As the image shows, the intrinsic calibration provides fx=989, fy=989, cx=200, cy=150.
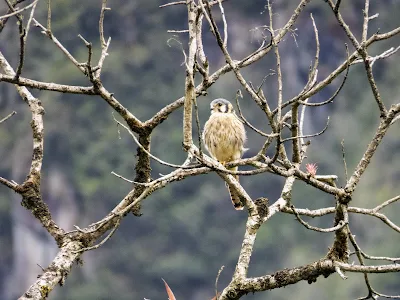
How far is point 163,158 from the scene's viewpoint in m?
25.3

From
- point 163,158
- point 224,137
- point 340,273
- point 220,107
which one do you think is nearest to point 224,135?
point 224,137

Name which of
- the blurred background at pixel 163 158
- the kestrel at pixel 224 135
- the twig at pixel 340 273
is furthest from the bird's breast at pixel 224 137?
the blurred background at pixel 163 158

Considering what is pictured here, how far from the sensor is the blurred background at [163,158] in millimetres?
25984

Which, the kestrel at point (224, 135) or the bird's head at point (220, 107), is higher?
the bird's head at point (220, 107)

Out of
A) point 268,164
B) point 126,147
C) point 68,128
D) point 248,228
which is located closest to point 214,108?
point 248,228

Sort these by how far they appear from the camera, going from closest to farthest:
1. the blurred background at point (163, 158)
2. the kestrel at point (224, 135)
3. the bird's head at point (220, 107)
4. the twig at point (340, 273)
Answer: the twig at point (340, 273) → the kestrel at point (224, 135) → the bird's head at point (220, 107) → the blurred background at point (163, 158)

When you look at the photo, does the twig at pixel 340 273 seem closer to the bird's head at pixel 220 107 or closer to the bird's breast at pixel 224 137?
the bird's breast at pixel 224 137

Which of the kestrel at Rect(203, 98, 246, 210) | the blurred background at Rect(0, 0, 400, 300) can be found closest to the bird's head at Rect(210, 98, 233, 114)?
the kestrel at Rect(203, 98, 246, 210)

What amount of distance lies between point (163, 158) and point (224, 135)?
63.7 ft

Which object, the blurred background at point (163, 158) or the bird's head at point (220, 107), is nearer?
the bird's head at point (220, 107)

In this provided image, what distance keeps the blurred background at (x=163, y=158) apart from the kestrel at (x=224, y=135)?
18.7 metres

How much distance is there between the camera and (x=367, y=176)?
27125mm

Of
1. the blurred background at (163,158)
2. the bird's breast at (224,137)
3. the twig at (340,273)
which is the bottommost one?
the twig at (340,273)

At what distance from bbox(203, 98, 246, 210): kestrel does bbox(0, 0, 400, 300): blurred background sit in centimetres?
1874
